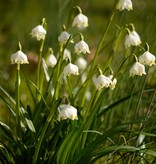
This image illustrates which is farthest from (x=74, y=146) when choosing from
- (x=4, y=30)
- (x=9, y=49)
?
(x=4, y=30)

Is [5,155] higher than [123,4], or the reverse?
[123,4]

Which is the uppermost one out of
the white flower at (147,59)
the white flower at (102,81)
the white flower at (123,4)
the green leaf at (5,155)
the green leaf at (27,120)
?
the white flower at (123,4)

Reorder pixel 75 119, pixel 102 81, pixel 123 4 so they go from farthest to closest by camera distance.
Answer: pixel 75 119
pixel 123 4
pixel 102 81

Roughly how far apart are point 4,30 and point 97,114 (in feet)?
12.0

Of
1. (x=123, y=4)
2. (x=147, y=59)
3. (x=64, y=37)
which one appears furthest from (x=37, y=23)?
(x=147, y=59)

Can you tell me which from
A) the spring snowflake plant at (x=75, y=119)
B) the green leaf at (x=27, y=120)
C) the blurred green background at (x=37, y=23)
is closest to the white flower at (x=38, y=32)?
the spring snowflake plant at (x=75, y=119)

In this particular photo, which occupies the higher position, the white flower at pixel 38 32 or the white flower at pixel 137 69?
the white flower at pixel 38 32

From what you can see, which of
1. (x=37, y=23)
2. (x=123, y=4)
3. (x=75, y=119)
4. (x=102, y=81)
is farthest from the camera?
(x=37, y=23)

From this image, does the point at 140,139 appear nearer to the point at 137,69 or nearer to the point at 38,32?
the point at 137,69

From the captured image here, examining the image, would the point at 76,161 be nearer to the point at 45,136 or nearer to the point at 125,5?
the point at 45,136

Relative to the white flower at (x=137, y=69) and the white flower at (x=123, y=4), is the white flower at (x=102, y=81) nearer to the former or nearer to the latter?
the white flower at (x=137, y=69)

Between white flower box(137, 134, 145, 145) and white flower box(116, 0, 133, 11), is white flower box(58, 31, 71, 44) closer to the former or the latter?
white flower box(116, 0, 133, 11)

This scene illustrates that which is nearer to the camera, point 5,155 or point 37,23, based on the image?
point 5,155

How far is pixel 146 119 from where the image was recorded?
228cm
